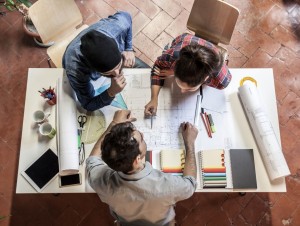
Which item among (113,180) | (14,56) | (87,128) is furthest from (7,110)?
(113,180)

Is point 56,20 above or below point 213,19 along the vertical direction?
below

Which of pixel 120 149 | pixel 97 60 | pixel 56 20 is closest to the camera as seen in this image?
pixel 120 149

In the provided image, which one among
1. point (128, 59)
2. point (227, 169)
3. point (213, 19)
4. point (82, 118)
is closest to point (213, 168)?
point (227, 169)

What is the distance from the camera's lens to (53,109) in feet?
7.14

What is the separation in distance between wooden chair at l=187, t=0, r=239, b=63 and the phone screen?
137 cm

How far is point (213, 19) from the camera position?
7.98 ft

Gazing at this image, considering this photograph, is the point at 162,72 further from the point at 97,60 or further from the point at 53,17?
the point at 53,17

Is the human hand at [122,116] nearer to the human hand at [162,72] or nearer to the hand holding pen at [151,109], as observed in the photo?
the hand holding pen at [151,109]

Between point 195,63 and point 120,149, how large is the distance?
2.26 ft

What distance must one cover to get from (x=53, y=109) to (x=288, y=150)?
210cm

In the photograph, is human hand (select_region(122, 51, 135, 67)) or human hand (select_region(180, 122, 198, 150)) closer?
human hand (select_region(180, 122, 198, 150))

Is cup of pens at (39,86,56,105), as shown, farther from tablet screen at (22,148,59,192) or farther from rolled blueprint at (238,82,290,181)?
rolled blueprint at (238,82,290,181)

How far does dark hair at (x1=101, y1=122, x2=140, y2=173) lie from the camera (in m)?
1.55

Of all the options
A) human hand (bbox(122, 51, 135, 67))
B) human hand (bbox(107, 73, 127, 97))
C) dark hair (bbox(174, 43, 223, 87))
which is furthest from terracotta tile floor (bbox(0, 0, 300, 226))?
dark hair (bbox(174, 43, 223, 87))
